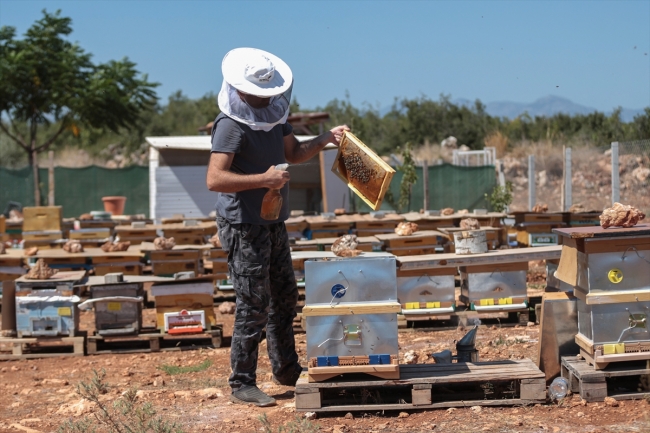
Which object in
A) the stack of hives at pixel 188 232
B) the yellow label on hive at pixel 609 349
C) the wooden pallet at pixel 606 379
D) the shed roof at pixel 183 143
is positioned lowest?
the wooden pallet at pixel 606 379

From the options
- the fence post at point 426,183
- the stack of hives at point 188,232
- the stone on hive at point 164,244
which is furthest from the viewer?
the fence post at point 426,183

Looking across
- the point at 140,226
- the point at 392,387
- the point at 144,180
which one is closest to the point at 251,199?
the point at 392,387

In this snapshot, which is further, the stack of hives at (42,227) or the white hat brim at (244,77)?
the stack of hives at (42,227)

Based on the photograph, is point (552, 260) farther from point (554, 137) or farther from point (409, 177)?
point (554, 137)

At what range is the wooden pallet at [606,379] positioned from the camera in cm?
482

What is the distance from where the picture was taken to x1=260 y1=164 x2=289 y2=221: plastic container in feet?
16.4

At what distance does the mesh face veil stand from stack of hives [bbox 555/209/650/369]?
2.01 meters

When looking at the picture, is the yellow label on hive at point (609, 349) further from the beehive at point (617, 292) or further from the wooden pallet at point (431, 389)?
the wooden pallet at point (431, 389)

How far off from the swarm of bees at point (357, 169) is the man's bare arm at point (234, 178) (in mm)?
425

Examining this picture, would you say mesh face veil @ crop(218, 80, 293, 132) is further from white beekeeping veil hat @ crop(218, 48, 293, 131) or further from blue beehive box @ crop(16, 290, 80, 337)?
blue beehive box @ crop(16, 290, 80, 337)

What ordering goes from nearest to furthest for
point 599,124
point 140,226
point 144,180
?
point 140,226 < point 144,180 < point 599,124

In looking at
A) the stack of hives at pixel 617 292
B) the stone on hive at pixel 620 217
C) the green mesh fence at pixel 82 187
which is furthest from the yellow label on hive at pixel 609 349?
the green mesh fence at pixel 82 187

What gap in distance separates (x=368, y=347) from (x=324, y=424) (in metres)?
0.54

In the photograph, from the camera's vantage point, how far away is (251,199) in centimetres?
509
